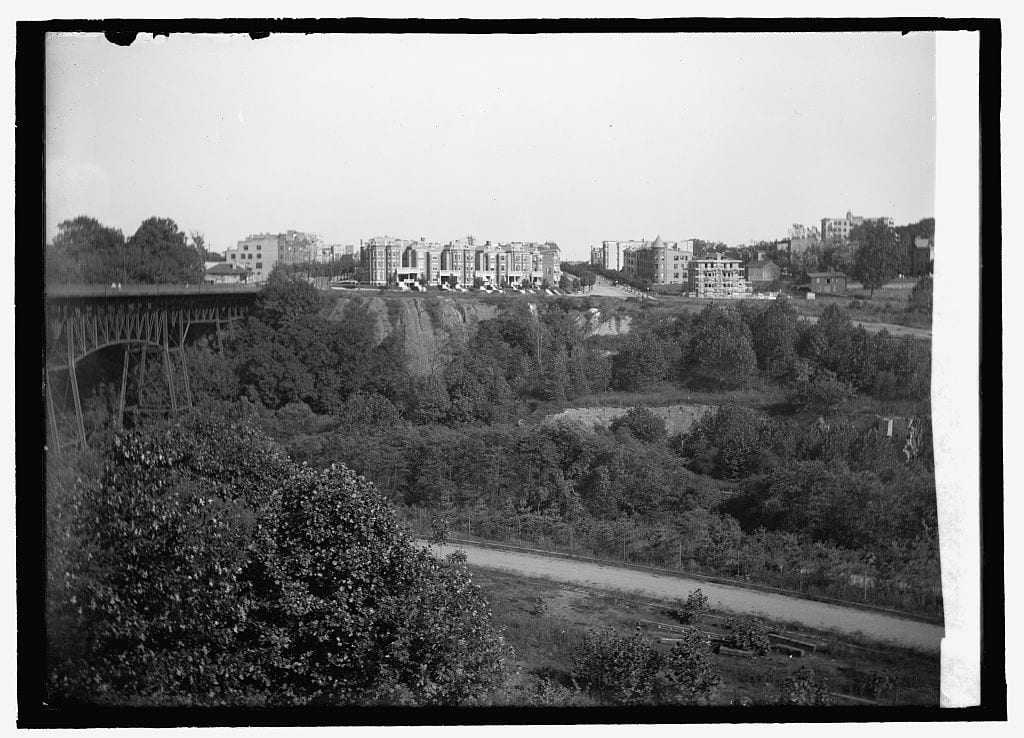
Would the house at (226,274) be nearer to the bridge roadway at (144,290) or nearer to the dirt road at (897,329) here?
the bridge roadway at (144,290)

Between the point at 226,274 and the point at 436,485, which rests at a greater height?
the point at 226,274

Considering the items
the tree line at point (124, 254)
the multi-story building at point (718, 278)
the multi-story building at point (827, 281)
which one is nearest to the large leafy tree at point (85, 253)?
the tree line at point (124, 254)

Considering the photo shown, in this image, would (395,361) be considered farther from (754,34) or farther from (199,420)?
(754,34)

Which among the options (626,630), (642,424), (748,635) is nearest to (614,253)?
(642,424)

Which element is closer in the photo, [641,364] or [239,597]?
[239,597]

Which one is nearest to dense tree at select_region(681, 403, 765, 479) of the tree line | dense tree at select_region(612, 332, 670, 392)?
dense tree at select_region(612, 332, 670, 392)

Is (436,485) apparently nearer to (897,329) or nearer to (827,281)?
(827,281)
